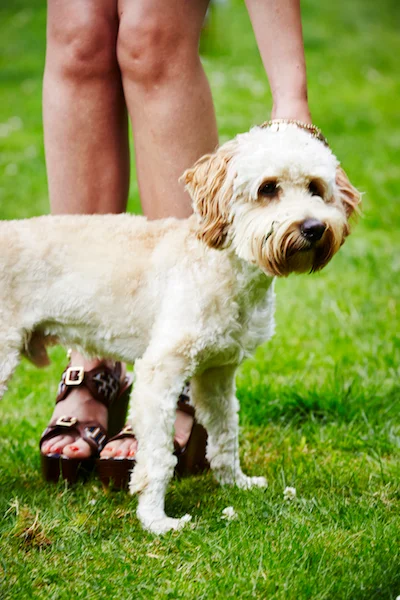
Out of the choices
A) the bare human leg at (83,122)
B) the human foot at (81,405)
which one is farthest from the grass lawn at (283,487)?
the bare human leg at (83,122)

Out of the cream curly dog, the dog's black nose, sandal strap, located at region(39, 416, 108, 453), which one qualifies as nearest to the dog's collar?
the cream curly dog

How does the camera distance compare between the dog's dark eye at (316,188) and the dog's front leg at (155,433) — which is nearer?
the dog's dark eye at (316,188)

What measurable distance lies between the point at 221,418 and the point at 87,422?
549mm

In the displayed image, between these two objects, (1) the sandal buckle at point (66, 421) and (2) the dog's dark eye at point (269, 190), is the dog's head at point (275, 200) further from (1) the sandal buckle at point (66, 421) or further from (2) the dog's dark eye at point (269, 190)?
(1) the sandal buckle at point (66, 421)

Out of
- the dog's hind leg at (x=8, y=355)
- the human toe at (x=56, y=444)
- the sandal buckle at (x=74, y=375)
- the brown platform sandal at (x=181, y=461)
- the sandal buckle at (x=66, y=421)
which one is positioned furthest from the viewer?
the sandal buckle at (x=74, y=375)

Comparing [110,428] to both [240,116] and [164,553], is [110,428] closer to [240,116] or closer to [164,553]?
[164,553]

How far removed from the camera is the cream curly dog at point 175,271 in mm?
2455

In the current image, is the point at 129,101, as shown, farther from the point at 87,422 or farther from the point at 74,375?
the point at 87,422

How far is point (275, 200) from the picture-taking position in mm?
2480

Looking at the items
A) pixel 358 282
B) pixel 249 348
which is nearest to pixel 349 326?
pixel 358 282

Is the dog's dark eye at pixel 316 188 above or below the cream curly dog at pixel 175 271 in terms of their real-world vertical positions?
above

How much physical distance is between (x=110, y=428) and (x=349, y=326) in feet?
5.39

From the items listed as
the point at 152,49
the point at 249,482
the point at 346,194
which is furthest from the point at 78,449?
the point at 152,49

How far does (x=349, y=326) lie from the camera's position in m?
4.50
